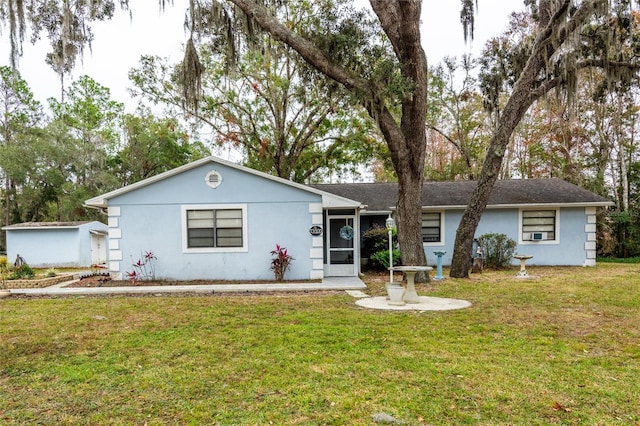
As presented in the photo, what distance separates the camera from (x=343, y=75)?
388 inches

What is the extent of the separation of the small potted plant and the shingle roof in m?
4.27

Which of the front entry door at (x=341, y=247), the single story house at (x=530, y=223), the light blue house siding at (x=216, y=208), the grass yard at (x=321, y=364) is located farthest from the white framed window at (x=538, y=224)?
the light blue house siding at (x=216, y=208)

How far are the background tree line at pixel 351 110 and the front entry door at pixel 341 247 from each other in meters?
1.88

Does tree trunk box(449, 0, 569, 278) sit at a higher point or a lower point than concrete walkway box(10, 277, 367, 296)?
higher

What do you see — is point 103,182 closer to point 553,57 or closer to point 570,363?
point 553,57

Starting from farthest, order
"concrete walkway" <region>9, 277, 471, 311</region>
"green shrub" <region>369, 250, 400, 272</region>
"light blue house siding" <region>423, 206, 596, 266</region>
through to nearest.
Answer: "light blue house siding" <region>423, 206, 596, 266</region>
"green shrub" <region>369, 250, 400, 272</region>
"concrete walkway" <region>9, 277, 471, 311</region>

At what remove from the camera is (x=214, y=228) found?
11.0m

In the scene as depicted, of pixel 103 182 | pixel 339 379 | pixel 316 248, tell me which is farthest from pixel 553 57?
pixel 103 182

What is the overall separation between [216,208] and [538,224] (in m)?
11.2

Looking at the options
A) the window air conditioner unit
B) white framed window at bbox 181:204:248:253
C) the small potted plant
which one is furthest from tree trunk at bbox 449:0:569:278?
white framed window at bbox 181:204:248:253

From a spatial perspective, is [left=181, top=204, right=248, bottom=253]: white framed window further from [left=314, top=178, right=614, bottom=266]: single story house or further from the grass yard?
[left=314, top=178, right=614, bottom=266]: single story house

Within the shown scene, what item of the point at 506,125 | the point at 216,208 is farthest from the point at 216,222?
the point at 506,125

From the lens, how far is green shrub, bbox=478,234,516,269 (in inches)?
537

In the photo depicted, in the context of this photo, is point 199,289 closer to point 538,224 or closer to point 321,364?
point 321,364
